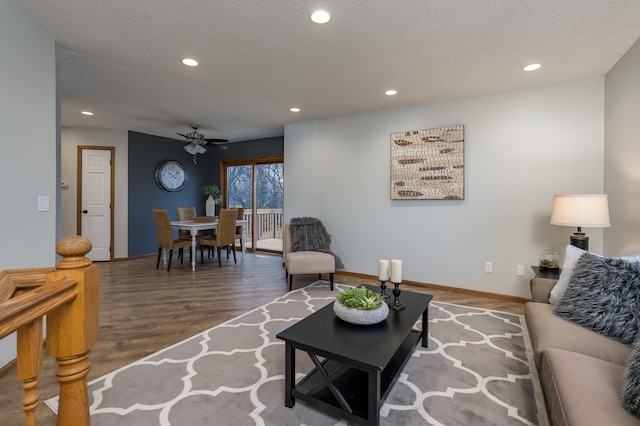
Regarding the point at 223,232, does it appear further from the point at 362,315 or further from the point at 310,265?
the point at 362,315

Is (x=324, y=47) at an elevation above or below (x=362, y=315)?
above

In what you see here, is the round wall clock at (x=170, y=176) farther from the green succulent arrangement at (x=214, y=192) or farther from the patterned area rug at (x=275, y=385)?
the patterned area rug at (x=275, y=385)

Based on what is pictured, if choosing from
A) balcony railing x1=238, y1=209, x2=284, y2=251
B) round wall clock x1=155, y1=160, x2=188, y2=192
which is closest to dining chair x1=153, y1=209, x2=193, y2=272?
round wall clock x1=155, y1=160, x2=188, y2=192

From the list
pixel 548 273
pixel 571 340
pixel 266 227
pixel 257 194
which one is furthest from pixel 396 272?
pixel 266 227

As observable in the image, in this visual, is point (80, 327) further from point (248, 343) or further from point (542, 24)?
point (542, 24)

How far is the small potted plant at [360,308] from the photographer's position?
178 centimetres

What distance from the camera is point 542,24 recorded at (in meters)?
2.21

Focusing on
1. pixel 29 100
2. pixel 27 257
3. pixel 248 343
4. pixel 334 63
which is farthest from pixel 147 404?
pixel 334 63

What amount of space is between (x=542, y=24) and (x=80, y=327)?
10.4 ft

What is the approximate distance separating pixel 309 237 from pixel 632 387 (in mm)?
3551

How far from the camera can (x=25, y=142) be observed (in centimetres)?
221

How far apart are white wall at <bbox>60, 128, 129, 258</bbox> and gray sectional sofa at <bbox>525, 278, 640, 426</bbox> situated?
6.42 meters

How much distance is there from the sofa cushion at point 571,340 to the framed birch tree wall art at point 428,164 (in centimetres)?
214

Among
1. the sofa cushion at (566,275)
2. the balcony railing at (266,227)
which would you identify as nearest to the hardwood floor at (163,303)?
the sofa cushion at (566,275)
